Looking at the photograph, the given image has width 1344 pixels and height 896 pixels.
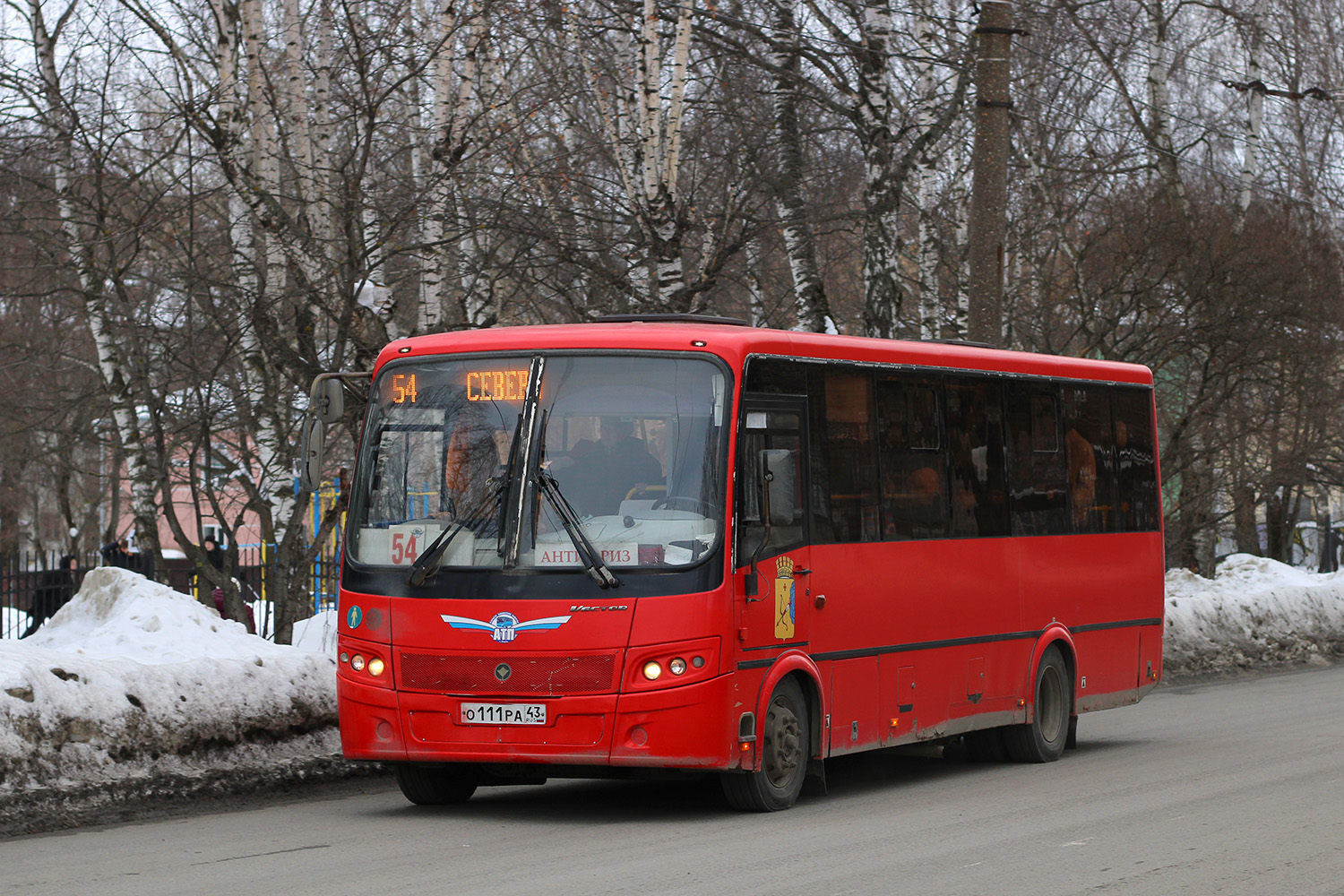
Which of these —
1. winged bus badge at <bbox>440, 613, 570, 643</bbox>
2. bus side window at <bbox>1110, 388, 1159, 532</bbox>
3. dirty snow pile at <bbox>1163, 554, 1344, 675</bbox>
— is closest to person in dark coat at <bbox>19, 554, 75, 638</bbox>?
winged bus badge at <bbox>440, 613, 570, 643</bbox>

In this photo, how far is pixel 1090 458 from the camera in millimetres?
14406

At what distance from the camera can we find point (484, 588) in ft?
32.2

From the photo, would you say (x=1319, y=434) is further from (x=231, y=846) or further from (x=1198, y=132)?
(x=231, y=846)

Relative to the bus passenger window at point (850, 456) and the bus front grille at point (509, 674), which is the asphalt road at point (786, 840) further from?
the bus passenger window at point (850, 456)

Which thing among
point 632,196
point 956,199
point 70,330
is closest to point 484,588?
point 632,196

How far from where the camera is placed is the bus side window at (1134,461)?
14930 mm

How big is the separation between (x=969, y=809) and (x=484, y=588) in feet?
9.95

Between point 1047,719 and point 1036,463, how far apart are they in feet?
6.46

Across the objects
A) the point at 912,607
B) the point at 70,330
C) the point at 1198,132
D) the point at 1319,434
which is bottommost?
the point at 912,607

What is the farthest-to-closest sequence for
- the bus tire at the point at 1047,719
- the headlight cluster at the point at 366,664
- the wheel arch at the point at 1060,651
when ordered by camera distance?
the bus tire at the point at 1047,719 < the wheel arch at the point at 1060,651 < the headlight cluster at the point at 366,664

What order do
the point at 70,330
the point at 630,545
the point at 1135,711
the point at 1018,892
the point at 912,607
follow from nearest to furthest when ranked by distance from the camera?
the point at 1018,892, the point at 630,545, the point at 912,607, the point at 1135,711, the point at 70,330

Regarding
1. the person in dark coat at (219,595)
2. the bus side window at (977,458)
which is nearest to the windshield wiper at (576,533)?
the bus side window at (977,458)

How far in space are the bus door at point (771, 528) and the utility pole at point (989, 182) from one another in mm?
8487

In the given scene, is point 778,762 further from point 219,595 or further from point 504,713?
point 219,595
